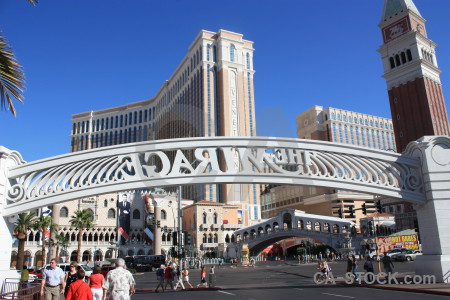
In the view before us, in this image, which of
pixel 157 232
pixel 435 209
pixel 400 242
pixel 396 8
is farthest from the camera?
pixel 396 8

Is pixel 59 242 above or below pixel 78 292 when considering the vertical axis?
above

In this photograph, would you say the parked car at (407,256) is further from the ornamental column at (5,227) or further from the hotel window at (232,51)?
the hotel window at (232,51)

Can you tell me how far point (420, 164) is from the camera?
16.2 m

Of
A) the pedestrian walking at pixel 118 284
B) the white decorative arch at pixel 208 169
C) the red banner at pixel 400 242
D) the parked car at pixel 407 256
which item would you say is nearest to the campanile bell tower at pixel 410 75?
the red banner at pixel 400 242

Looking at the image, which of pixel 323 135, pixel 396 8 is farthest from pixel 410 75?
pixel 323 135

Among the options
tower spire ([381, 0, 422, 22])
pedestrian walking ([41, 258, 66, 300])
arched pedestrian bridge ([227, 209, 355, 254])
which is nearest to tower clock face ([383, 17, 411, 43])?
tower spire ([381, 0, 422, 22])

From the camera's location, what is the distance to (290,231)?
233 ft

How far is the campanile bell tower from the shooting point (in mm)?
72812

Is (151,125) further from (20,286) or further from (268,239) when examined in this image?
(20,286)

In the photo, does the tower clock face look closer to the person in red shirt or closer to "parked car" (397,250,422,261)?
"parked car" (397,250,422,261)

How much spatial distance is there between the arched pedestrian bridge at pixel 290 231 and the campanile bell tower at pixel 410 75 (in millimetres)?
20187

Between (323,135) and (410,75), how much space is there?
188ft

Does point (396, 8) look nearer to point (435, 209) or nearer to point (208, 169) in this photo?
point (435, 209)

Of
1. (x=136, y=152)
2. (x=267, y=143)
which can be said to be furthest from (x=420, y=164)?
(x=136, y=152)
